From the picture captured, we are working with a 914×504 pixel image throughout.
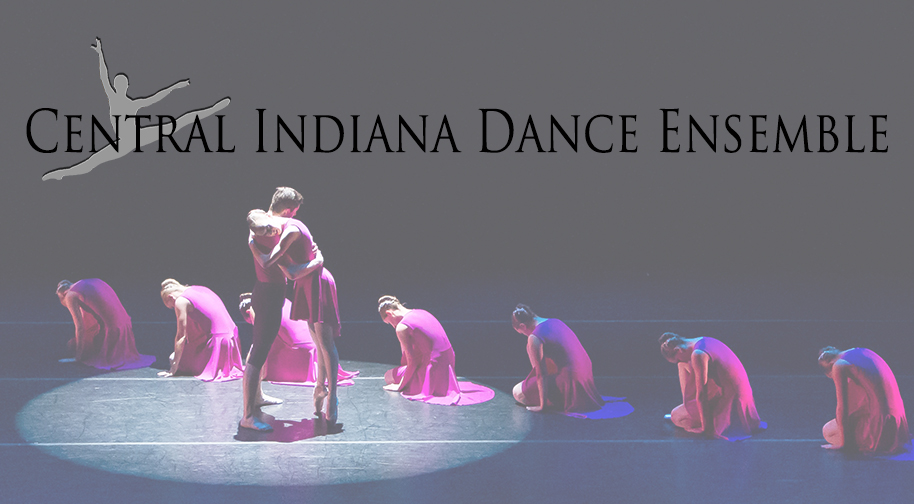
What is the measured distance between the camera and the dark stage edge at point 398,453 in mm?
4477

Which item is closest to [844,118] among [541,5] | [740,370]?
[541,5]

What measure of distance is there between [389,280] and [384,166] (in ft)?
8.38

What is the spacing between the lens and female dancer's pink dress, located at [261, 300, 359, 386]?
261 inches

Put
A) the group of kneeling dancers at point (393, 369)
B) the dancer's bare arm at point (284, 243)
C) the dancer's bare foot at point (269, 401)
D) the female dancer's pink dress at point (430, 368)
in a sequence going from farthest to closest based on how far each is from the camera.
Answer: the female dancer's pink dress at point (430, 368), the dancer's bare foot at point (269, 401), the dancer's bare arm at point (284, 243), the group of kneeling dancers at point (393, 369)

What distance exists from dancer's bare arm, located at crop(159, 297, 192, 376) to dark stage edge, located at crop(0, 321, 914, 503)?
293 millimetres

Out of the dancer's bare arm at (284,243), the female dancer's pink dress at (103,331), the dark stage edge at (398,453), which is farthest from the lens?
the female dancer's pink dress at (103,331)

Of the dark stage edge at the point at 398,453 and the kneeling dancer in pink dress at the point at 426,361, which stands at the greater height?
the kneeling dancer in pink dress at the point at 426,361

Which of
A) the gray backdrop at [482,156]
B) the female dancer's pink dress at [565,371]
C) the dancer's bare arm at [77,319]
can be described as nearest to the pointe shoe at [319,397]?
the female dancer's pink dress at [565,371]

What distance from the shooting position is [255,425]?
17.7 ft

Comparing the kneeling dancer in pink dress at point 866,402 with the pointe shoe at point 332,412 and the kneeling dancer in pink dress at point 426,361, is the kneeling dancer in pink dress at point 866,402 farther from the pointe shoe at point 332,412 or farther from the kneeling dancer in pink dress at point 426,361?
the pointe shoe at point 332,412

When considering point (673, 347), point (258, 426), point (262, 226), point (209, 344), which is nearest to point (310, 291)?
point (262, 226)

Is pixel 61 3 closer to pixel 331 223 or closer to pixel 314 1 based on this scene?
pixel 314 1

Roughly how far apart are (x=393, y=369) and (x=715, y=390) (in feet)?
7.51

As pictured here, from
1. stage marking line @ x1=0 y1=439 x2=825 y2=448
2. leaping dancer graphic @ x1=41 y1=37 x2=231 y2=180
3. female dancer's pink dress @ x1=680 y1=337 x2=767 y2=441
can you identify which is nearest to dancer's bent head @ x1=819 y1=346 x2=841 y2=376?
female dancer's pink dress @ x1=680 y1=337 x2=767 y2=441
